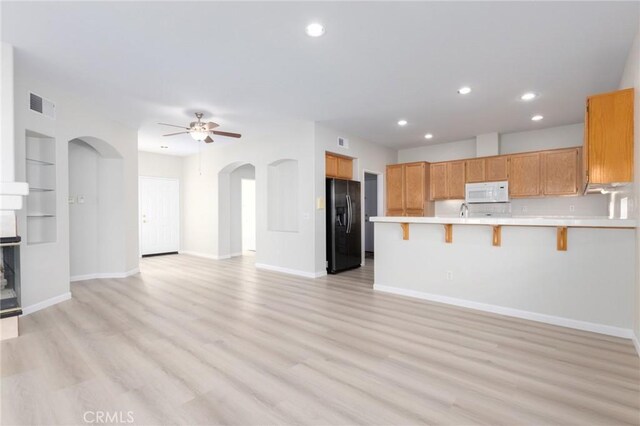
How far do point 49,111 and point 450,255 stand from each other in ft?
18.0

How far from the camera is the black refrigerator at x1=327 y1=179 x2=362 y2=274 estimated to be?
19.8ft

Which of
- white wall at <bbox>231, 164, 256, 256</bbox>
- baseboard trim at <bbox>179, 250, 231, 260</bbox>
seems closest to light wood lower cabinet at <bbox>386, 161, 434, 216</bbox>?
white wall at <bbox>231, 164, 256, 256</bbox>

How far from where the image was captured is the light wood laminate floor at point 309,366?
1896mm

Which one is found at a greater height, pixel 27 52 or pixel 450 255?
pixel 27 52

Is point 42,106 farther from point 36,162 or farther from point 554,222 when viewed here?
point 554,222

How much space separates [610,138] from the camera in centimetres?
295

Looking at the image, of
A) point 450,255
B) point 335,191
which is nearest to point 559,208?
point 450,255

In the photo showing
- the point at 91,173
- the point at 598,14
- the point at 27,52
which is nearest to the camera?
the point at 598,14

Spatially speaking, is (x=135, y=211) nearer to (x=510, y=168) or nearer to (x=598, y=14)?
(x=598, y=14)

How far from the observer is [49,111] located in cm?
399

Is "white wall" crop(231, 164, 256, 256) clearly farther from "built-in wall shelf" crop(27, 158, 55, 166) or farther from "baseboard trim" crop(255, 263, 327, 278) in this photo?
"built-in wall shelf" crop(27, 158, 55, 166)

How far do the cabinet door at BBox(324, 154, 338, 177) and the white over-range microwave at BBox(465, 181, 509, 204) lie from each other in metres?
2.85

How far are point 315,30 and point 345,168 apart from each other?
4001 mm

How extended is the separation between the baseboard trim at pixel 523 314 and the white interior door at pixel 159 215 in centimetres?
664
